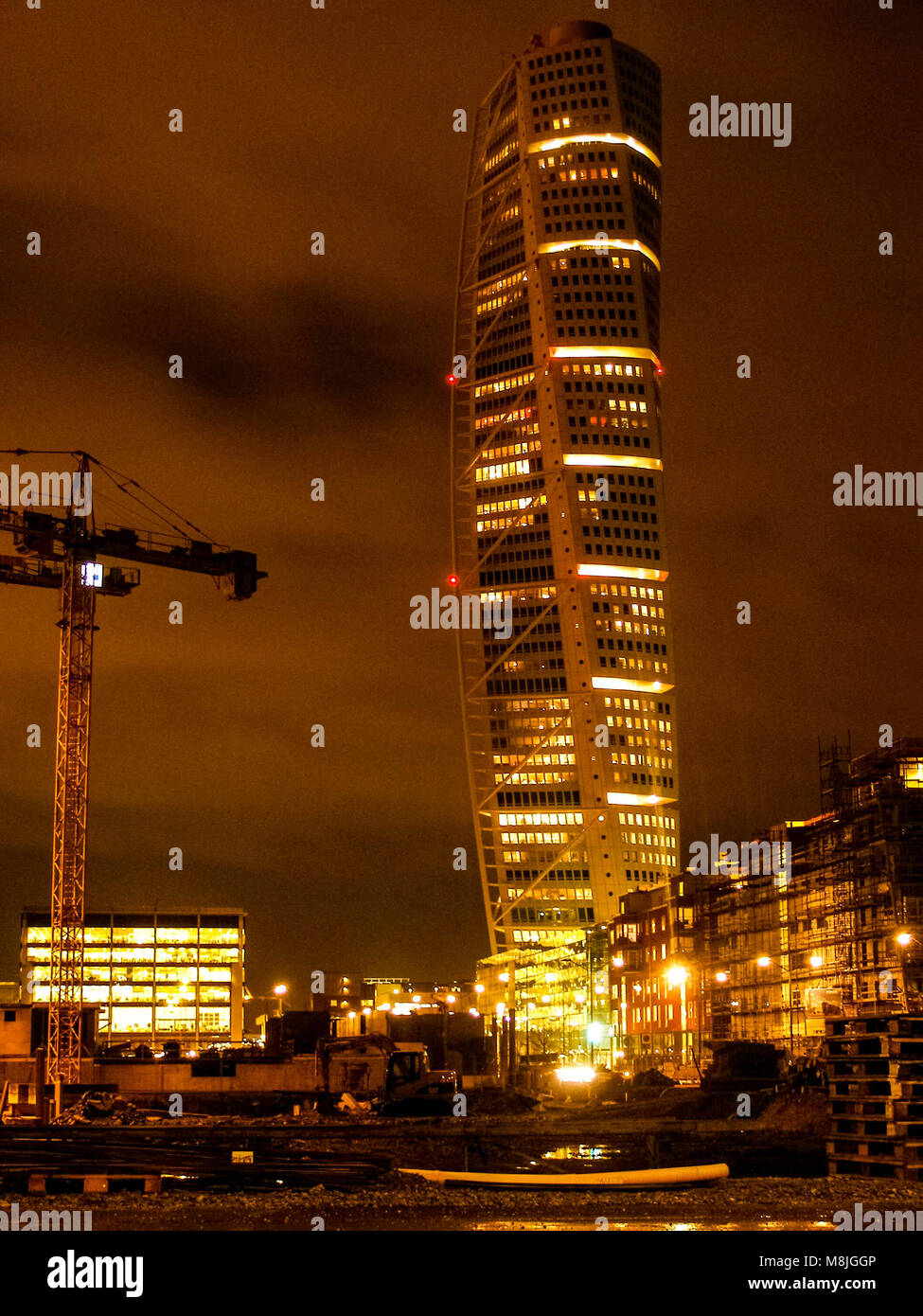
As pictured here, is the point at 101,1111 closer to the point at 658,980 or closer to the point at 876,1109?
the point at 876,1109

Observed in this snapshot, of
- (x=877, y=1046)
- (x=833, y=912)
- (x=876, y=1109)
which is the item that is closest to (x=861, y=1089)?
(x=876, y=1109)

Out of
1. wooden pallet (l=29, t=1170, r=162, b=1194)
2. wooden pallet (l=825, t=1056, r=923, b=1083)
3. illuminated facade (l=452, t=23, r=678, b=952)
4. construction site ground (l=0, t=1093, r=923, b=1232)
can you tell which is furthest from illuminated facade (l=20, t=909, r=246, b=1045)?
wooden pallet (l=825, t=1056, r=923, b=1083)

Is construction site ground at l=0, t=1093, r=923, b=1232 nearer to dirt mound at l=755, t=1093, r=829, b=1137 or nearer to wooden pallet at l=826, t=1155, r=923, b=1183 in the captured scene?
dirt mound at l=755, t=1093, r=829, b=1137

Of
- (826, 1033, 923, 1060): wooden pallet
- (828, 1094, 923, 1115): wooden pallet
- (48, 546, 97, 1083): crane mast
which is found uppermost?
(48, 546, 97, 1083): crane mast

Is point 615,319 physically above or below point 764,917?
above

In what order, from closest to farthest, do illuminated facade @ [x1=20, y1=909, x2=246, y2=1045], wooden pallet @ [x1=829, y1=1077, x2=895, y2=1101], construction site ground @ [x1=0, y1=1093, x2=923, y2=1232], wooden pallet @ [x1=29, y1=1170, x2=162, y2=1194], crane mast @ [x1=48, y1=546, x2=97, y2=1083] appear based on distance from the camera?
construction site ground @ [x1=0, y1=1093, x2=923, y2=1232], wooden pallet @ [x1=829, y1=1077, x2=895, y2=1101], wooden pallet @ [x1=29, y1=1170, x2=162, y2=1194], crane mast @ [x1=48, y1=546, x2=97, y2=1083], illuminated facade @ [x1=20, y1=909, x2=246, y2=1045]

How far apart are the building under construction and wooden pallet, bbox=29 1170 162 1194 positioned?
32489mm

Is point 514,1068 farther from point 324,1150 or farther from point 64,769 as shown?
point 324,1150

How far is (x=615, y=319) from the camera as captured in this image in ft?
636

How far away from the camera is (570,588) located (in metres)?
187

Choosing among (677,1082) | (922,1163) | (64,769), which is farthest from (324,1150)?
(64,769)

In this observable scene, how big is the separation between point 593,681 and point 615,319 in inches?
1882

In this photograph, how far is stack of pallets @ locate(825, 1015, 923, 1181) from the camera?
23.8m
